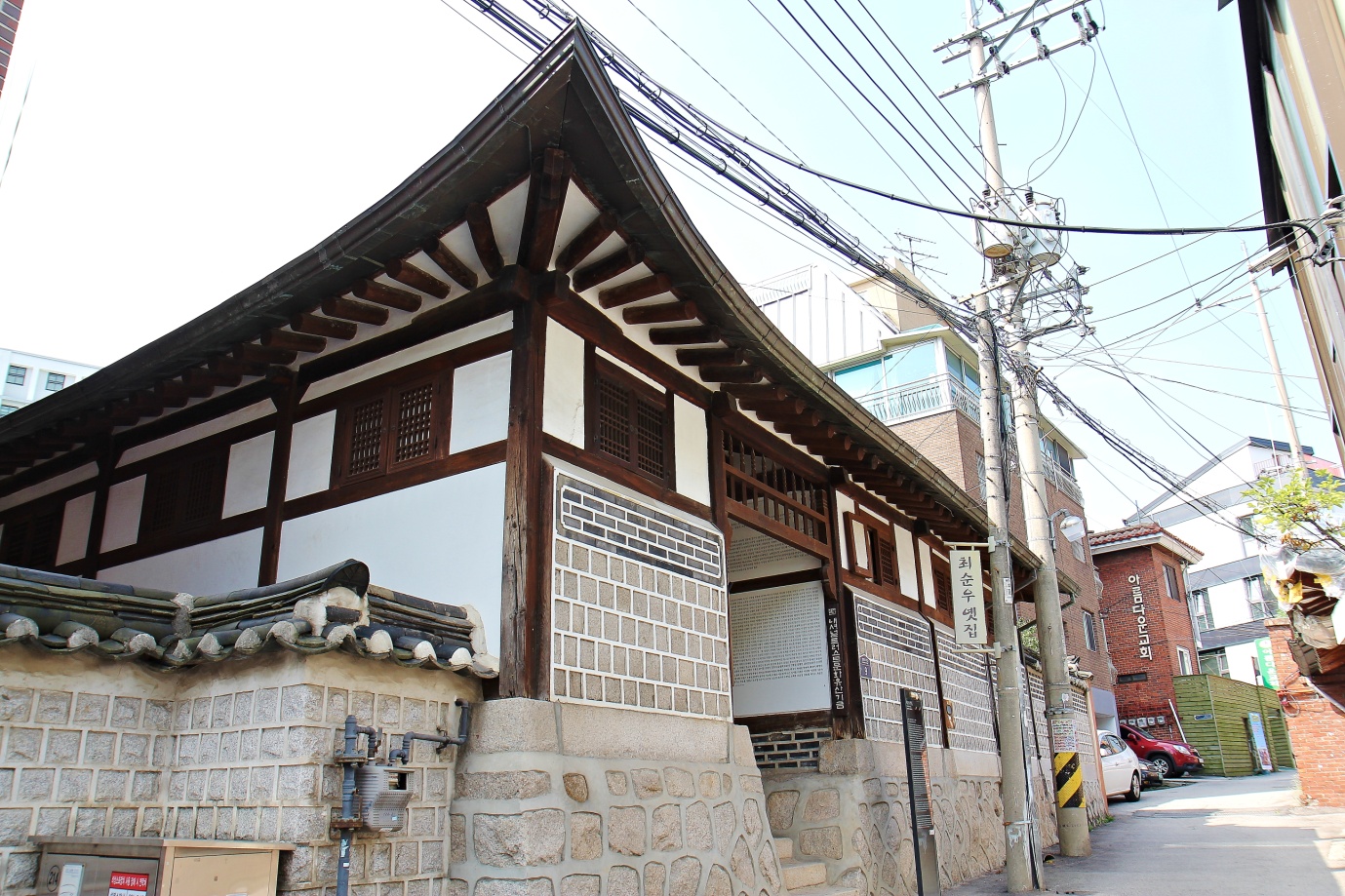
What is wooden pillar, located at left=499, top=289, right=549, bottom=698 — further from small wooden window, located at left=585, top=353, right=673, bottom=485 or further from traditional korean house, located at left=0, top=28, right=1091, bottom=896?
small wooden window, located at left=585, top=353, right=673, bottom=485

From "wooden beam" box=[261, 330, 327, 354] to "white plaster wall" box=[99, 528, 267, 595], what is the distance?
1.69 meters

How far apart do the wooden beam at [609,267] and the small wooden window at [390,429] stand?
1281 mm

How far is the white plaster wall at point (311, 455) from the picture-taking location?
26.3ft

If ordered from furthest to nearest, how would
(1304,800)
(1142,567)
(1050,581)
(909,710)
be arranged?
(1142,567), (1304,800), (1050,581), (909,710)

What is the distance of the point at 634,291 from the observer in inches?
293

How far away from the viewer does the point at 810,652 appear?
35.3ft

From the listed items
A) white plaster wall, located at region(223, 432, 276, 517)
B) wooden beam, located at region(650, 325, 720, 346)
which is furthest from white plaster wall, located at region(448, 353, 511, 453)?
white plaster wall, located at region(223, 432, 276, 517)

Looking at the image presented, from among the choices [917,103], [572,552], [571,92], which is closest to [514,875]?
[572,552]

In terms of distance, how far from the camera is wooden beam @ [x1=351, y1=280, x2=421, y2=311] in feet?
22.9

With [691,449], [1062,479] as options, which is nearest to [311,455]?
[691,449]

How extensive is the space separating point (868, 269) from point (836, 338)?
15.6 metres

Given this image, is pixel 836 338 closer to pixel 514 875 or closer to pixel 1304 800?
pixel 1304 800

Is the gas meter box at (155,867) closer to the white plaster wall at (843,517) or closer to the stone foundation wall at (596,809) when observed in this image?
the stone foundation wall at (596,809)

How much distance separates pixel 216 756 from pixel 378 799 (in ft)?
3.56
